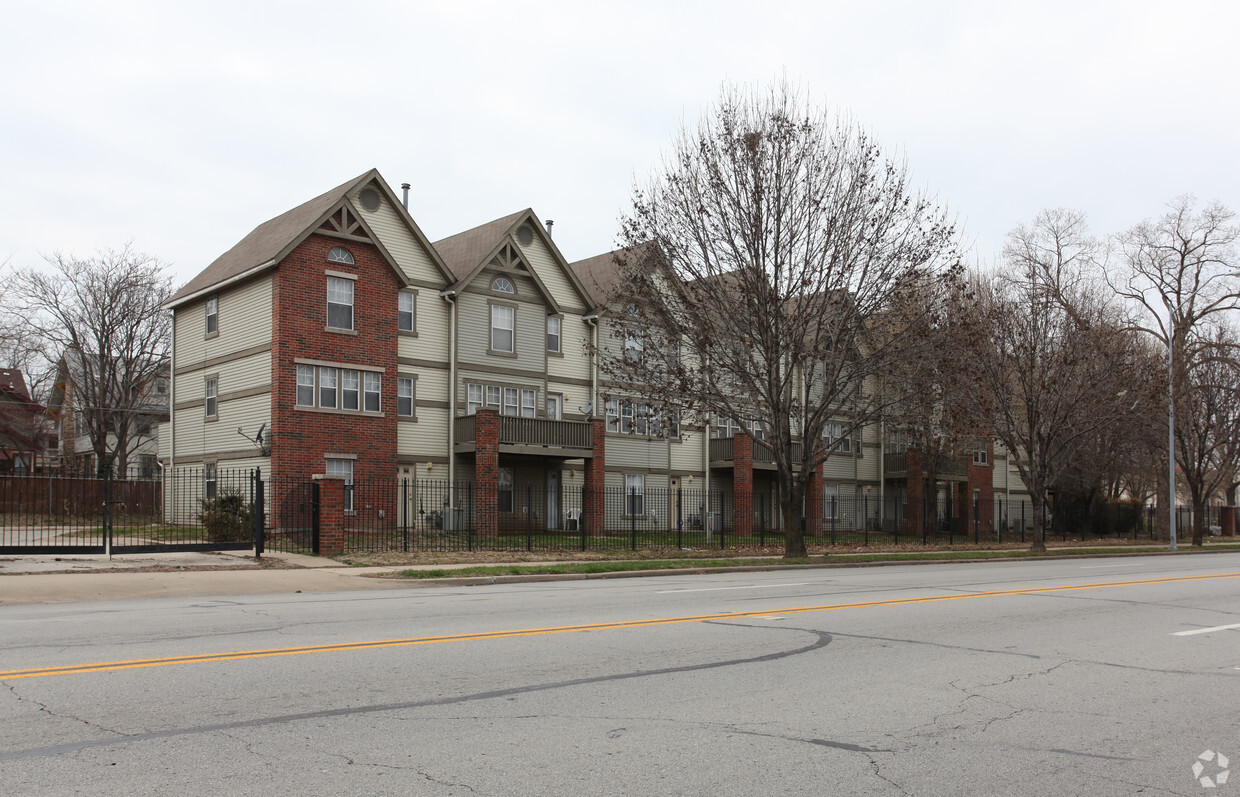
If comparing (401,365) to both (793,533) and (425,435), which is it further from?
(793,533)

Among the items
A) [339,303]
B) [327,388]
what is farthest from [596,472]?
[339,303]

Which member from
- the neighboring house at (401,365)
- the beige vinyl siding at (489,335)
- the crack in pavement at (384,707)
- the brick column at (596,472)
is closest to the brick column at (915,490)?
the neighboring house at (401,365)

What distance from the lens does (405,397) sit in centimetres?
3484

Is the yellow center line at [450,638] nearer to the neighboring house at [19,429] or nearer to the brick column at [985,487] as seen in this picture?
the neighboring house at [19,429]

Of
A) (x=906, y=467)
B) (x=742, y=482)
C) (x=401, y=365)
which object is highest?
(x=401, y=365)

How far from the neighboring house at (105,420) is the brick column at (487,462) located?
17.7 metres

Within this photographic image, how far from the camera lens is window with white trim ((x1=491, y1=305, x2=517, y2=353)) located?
3697 centimetres

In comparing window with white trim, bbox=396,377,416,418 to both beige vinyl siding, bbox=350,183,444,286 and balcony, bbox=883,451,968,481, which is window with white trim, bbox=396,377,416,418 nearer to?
beige vinyl siding, bbox=350,183,444,286

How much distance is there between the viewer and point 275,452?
3111 cm

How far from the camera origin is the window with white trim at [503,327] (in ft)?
121

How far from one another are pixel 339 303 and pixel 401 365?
10.2 feet

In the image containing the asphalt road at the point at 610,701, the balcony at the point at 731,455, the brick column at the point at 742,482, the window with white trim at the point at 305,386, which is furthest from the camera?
the balcony at the point at 731,455

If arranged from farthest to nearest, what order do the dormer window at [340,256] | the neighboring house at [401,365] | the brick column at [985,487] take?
the brick column at [985,487]
the dormer window at [340,256]
the neighboring house at [401,365]

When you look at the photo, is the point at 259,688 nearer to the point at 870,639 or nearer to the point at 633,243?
the point at 870,639
